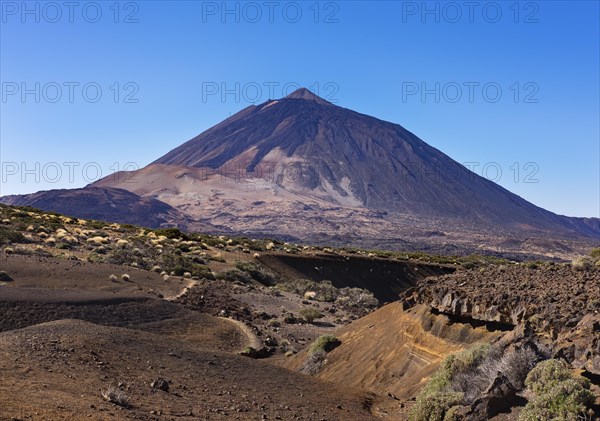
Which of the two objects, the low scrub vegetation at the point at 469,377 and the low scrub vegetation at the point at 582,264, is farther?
the low scrub vegetation at the point at 582,264

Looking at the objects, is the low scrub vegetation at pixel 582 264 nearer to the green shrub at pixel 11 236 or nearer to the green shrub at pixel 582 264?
the green shrub at pixel 582 264

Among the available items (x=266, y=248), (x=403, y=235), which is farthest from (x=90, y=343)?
(x=403, y=235)

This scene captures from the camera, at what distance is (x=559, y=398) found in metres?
7.31

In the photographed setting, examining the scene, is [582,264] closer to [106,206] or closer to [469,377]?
[469,377]

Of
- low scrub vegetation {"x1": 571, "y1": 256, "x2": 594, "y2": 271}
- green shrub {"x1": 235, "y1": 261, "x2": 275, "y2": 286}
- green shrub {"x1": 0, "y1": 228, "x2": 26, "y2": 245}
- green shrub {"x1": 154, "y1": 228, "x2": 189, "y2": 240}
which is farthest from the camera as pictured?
green shrub {"x1": 154, "y1": 228, "x2": 189, "y2": 240}

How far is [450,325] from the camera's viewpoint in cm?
1280

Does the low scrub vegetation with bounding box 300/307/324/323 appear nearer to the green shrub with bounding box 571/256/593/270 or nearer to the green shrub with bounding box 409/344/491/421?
the green shrub with bounding box 571/256/593/270

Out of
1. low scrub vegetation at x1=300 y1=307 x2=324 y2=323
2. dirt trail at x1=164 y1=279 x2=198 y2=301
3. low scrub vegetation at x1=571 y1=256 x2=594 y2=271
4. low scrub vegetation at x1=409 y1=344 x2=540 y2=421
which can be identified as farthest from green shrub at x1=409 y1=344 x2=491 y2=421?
dirt trail at x1=164 y1=279 x2=198 y2=301

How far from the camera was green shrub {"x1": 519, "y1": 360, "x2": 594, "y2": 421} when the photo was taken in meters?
7.11

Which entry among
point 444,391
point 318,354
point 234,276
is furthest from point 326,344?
point 234,276

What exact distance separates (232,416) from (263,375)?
3.37m

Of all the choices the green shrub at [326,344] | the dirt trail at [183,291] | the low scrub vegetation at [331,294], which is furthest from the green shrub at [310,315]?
the green shrub at [326,344]

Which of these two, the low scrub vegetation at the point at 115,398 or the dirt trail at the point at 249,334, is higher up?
the low scrub vegetation at the point at 115,398

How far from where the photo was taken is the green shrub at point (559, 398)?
7105 millimetres
